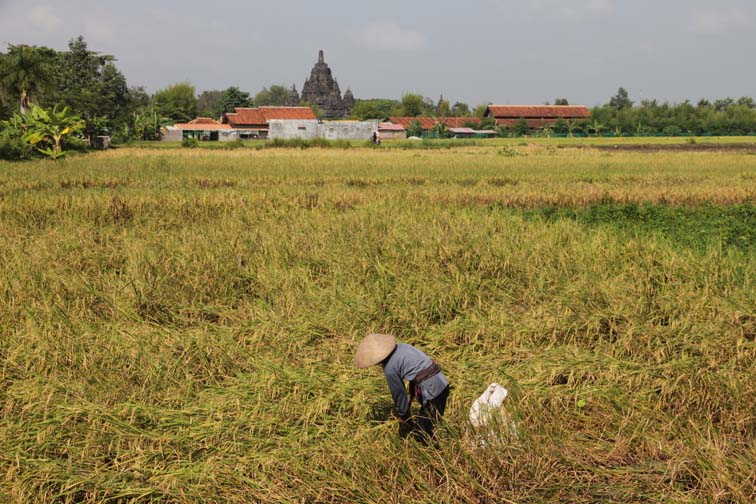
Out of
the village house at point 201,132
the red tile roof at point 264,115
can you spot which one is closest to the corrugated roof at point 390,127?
the red tile roof at point 264,115

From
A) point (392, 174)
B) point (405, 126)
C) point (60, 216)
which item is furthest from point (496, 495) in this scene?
point (405, 126)

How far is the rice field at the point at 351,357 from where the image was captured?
3.11 meters

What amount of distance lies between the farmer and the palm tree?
31086 mm

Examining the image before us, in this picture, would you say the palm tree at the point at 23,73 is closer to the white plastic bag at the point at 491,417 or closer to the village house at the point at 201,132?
the village house at the point at 201,132

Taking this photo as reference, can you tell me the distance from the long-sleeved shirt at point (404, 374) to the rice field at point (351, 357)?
206 millimetres

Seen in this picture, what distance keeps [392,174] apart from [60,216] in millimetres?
9254

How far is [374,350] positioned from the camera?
3.32m

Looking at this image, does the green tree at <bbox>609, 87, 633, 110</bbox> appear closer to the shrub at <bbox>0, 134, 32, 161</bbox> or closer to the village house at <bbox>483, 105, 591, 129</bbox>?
the village house at <bbox>483, 105, 591, 129</bbox>

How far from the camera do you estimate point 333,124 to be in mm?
50219

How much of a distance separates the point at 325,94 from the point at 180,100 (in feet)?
102

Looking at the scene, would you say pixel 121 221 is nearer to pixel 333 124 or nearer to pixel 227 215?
pixel 227 215

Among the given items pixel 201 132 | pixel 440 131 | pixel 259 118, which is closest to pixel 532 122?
pixel 440 131

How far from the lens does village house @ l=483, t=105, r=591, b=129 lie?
6756 centimetres

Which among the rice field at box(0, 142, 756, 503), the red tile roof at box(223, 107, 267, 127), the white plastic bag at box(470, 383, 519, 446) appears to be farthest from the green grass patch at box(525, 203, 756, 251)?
the red tile roof at box(223, 107, 267, 127)
